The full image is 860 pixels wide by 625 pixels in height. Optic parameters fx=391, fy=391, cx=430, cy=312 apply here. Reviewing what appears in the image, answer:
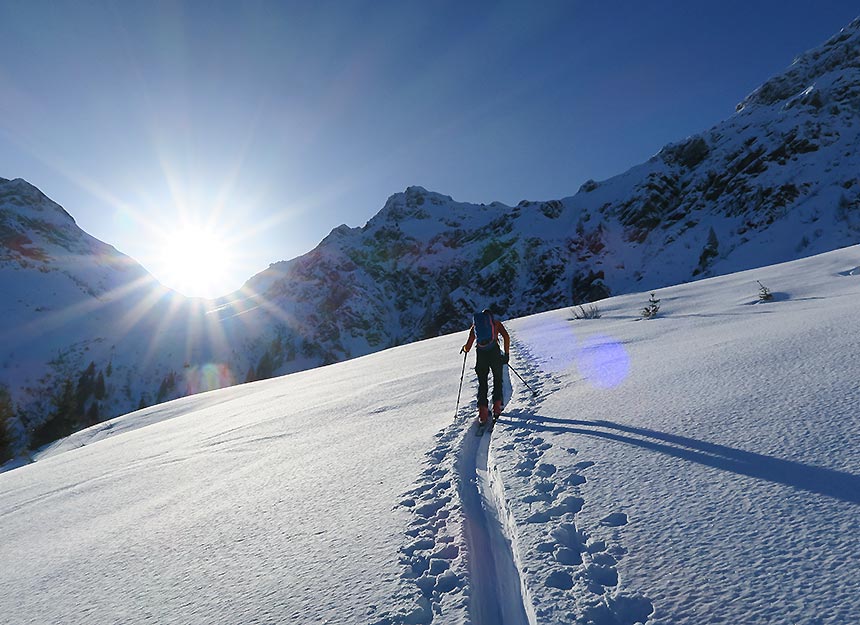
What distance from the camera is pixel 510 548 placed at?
304cm

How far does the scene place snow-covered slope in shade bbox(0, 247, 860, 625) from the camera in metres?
2.14

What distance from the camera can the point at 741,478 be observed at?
9.07ft

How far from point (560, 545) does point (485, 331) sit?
4918 millimetres

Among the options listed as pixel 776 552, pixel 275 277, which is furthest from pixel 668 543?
pixel 275 277

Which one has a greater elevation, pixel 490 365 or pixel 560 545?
pixel 490 365

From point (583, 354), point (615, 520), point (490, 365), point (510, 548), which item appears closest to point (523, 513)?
point (510, 548)

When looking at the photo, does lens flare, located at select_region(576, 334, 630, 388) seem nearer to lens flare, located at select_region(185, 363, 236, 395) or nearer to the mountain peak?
lens flare, located at select_region(185, 363, 236, 395)

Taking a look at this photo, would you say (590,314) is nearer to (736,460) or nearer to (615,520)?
(736,460)

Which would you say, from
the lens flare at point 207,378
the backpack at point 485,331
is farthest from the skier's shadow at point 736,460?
the lens flare at point 207,378

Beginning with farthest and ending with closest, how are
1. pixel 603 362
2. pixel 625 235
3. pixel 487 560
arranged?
pixel 625 235, pixel 603 362, pixel 487 560

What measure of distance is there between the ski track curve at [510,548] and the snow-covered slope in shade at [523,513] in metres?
0.02

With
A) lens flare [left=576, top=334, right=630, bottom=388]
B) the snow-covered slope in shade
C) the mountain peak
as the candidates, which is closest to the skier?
the snow-covered slope in shade

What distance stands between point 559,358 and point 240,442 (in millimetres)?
7023

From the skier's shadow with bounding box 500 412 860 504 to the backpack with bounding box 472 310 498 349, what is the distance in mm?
2828
